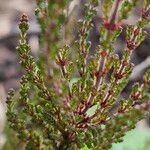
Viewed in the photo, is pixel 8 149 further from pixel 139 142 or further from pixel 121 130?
pixel 139 142

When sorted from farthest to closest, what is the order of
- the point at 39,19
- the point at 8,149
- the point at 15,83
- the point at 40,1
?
the point at 15,83, the point at 8,149, the point at 40,1, the point at 39,19

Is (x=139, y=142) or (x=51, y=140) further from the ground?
(x=139, y=142)

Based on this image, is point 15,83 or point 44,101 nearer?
point 44,101

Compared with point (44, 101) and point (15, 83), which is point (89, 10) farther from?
point (15, 83)

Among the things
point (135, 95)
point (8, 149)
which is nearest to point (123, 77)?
point (135, 95)

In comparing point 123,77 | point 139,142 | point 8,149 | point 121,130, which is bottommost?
point 121,130

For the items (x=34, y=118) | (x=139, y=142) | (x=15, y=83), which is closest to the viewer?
(x=34, y=118)

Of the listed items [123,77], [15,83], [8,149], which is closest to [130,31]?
[123,77]
